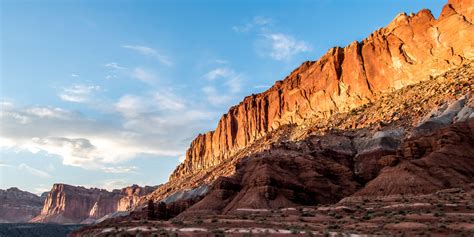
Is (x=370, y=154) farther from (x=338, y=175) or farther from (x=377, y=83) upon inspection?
(x=377, y=83)

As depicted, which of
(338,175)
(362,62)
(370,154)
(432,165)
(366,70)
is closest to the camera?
(432,165)

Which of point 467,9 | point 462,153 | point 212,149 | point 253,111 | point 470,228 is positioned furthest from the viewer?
point 212,149

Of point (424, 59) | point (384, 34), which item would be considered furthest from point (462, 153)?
point (384, 34)

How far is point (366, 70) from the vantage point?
11438cm

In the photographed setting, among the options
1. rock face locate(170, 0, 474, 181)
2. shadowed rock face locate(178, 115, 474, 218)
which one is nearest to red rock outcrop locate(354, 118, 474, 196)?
shadowed rock face locate(178, 115, 474, 218)

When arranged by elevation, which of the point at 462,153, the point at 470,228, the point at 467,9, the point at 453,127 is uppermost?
the point at 467,9

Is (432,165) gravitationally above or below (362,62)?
below

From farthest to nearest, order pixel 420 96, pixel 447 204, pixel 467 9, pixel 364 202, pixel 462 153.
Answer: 1. pixel 467 9
2. pixel 420 96
3. pixel 462 153
4. pixel 364 202
5. pixel 447 204

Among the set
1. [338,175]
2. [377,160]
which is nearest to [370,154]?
[377,160]

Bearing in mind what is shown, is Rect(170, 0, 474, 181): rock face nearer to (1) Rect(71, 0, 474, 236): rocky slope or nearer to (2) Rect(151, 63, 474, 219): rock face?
(1) Rect(71, 0, 474, 236): rocky slope

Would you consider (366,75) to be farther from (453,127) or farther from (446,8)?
(453,127)

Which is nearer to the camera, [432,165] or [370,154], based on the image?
[432,165]

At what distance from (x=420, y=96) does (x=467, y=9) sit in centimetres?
2268

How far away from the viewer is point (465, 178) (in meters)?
57.9
